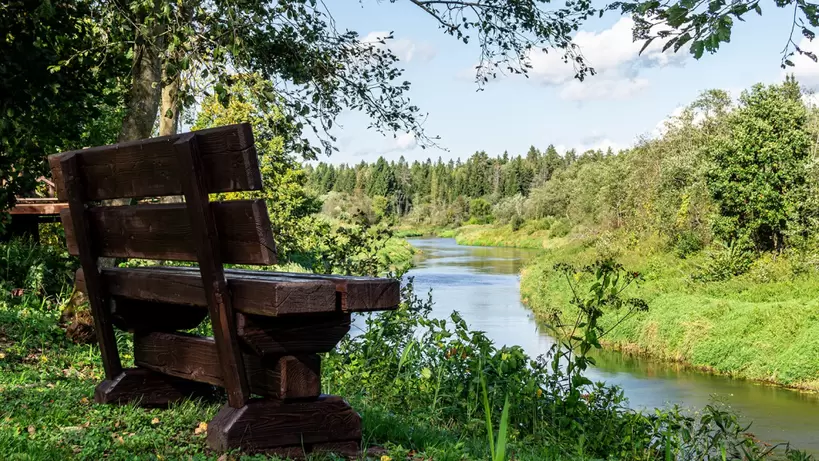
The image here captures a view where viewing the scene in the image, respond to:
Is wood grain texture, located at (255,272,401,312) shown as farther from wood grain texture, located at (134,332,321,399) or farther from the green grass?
the green grass

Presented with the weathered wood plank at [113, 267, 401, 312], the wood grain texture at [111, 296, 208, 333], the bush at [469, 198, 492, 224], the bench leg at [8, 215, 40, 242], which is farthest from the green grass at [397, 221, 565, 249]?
the weathered wood plank at [113, 267, 401, 312]

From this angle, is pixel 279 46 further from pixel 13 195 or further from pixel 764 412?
pixel 764 412

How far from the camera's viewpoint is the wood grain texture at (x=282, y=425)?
307 cm

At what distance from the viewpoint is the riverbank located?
54.8ft

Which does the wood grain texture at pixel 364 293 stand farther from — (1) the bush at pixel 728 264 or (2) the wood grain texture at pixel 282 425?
(1) the bush at pixel 728 264

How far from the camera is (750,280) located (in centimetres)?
2153

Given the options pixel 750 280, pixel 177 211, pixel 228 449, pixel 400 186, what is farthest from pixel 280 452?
pixel 400 186

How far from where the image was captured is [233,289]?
10.1 ft

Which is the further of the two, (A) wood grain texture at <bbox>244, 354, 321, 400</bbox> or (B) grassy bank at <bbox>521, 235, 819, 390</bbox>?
(B) grassy bank at <bbox>521, 235, 819, 390</bbox>

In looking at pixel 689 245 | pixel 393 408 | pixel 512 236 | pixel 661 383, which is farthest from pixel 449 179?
pixel 393 408

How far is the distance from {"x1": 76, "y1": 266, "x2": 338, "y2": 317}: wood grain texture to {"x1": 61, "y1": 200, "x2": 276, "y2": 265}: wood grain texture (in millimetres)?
106

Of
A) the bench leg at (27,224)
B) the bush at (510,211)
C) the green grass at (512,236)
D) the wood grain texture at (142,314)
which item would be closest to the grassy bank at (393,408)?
the wood grain texture at (142,314)

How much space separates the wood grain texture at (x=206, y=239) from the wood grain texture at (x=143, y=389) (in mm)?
1007

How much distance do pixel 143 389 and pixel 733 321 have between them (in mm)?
17164
